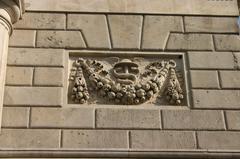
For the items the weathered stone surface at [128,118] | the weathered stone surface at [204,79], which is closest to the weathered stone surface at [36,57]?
the weathered stone surface at [128,118]

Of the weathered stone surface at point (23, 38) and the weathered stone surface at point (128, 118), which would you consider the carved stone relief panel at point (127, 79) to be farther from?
the weathered stone surface at point (23, 38)

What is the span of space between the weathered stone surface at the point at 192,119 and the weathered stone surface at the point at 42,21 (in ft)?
Result: 7.11

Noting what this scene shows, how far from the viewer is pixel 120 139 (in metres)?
7.18

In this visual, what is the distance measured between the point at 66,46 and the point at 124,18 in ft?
3.45

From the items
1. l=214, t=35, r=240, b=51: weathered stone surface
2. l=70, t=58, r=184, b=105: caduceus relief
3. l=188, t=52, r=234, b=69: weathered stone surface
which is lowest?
l=70, t=58, r=184, b=105: caduceus relief

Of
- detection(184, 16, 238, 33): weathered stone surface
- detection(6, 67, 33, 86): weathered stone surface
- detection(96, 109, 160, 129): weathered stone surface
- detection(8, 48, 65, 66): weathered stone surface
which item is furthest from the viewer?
detection(184, 16, 238, 33): weathered stone surface

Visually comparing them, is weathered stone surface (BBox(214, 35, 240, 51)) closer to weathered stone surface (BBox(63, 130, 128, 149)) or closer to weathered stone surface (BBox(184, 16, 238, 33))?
weathered stone surface (BBox(184, 16, 238, 33))

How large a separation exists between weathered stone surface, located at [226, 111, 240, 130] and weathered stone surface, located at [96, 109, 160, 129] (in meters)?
1.00

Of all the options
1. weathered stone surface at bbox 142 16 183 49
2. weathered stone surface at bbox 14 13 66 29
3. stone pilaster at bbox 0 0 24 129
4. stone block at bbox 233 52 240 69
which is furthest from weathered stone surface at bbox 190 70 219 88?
stone pilaster at bbox 0 0 24 129

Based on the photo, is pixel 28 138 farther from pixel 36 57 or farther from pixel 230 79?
pixel 230 79

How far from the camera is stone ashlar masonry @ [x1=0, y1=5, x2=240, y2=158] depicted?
7.16m

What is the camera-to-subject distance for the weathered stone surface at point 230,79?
7.77m

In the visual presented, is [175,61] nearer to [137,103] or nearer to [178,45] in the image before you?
[178,45]

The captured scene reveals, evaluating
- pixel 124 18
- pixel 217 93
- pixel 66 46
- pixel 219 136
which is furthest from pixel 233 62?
pixel 66 46
